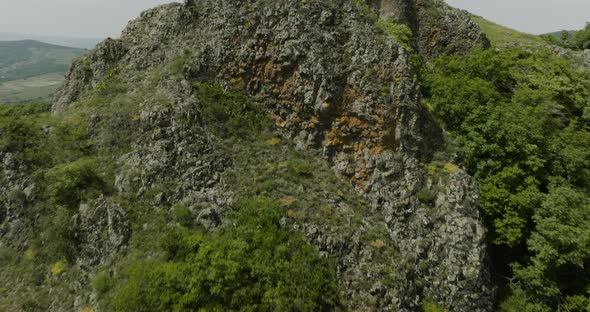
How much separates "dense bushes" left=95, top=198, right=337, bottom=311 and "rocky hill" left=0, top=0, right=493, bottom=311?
42.1 inches

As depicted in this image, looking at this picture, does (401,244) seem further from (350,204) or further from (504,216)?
(504,216)

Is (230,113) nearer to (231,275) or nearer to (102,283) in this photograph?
(231,275)

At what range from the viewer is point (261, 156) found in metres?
23.0

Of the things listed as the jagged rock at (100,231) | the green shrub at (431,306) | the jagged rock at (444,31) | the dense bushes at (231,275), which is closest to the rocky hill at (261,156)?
the jagged rock at (100,231)

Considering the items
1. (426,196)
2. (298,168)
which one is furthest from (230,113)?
(426,196)

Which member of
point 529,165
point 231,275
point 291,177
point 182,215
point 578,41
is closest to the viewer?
point 231,275

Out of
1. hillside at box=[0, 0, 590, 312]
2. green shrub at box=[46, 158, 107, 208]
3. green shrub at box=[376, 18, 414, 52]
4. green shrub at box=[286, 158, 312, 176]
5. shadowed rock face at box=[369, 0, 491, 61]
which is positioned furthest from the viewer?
shadowed rock face at box=[369, 0, 491, 61]

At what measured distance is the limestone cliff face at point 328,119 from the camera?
18.5 metres

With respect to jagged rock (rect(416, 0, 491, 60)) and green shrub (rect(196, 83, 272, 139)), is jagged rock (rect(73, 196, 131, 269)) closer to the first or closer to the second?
green shrub (rect(196, 83, 272, 139))

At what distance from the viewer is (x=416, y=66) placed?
98.5ft

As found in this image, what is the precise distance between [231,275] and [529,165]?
2265 cm

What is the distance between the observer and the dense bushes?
47.9 feet

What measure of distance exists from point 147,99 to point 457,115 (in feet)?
88.3

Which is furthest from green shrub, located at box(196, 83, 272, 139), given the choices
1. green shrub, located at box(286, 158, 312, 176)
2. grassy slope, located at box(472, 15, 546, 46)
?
grassy slope, located at box(472, 15, 546, 46)
